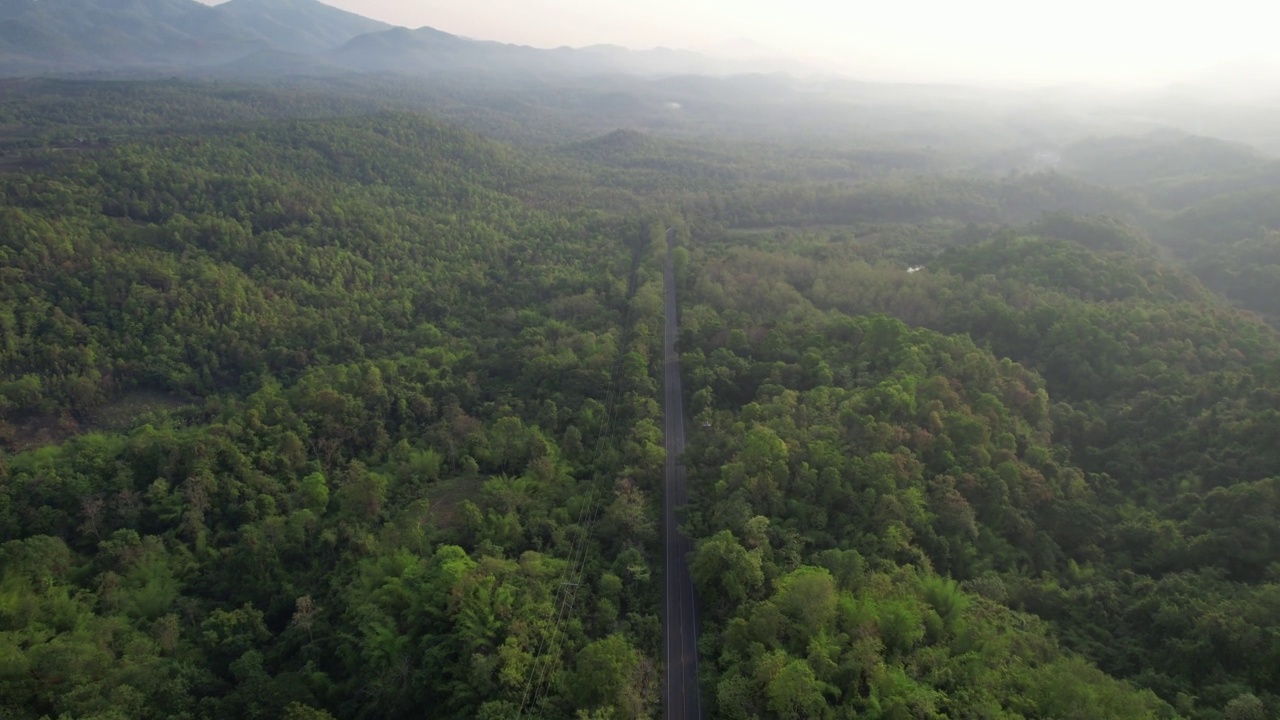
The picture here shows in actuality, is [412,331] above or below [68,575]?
above

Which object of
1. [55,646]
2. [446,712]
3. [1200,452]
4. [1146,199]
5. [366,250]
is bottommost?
[446,712]

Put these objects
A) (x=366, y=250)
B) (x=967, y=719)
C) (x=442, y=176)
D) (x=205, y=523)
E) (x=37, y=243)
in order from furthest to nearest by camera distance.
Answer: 1. (x=442, y=176)
2. (x=366, y=250)
3. (x=37, y=243)
4. (x=205, y=523)
5. (x=967, y=719)

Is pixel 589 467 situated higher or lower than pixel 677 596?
higher

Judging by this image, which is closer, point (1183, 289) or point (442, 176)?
point (1183, 289)

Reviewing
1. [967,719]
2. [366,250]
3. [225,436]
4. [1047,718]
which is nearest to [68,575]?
[225,436]

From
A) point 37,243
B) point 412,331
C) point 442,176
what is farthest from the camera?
point 442,176

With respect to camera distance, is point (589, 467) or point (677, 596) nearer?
point (677, 596)

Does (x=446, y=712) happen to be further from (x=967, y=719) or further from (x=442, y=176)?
(x=442, y=176)
